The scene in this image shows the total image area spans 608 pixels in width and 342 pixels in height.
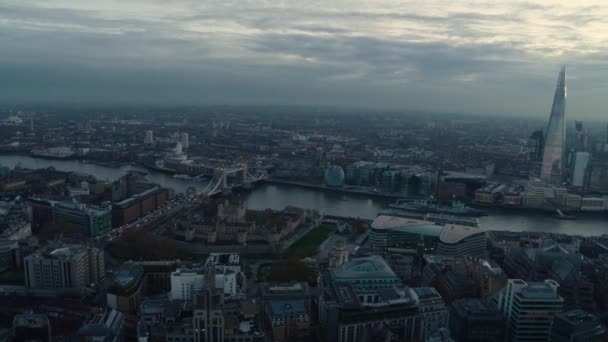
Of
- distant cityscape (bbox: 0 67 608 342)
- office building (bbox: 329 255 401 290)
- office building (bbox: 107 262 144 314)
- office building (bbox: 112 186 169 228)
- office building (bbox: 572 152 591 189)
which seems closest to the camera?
distant cityscape (bbox: 0 67 608 342)

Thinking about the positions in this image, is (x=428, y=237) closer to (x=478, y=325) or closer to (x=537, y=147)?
(x=478, y=325)

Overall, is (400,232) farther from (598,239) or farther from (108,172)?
(108,172)

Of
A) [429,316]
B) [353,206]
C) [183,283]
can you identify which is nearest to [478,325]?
[429,316]

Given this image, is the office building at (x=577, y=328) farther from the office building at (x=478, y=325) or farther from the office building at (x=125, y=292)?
the office building at (x=125, y=292)

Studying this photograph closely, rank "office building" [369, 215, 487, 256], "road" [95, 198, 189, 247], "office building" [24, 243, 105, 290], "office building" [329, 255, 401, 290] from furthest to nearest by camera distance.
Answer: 1. "road" [95, 198, 189, 247]
2. "office building" [369, 215, 487, 256]
3. "office building" [24, 243, 105, 290]
4. "office building" [329, 255, 401, 290]

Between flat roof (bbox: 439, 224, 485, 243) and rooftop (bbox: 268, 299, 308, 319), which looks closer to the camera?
rooftop (bbox: 268, 299, 308, 319)

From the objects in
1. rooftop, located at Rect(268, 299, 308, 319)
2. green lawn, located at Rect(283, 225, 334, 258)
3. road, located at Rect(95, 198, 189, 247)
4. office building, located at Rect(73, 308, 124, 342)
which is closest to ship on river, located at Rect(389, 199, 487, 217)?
green lawn, located at Rect(283, 225, 334, 258)

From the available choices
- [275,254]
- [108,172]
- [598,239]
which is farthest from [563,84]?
[108,172]

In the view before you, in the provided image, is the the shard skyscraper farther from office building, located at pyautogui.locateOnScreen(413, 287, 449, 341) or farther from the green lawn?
office building, located at pyautogui.locateOnScreen(413, 287, 449, 341)
